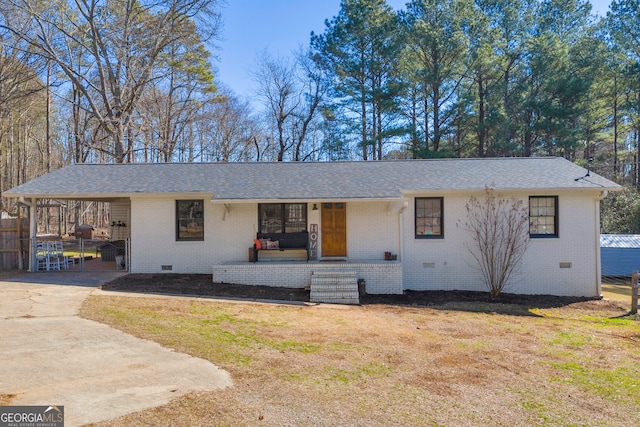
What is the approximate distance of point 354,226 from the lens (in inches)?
491

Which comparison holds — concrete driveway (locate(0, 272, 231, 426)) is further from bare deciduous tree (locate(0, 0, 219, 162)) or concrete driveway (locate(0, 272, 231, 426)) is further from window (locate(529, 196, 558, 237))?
bare deciduous tree (locate(0, 0, 219, 162))

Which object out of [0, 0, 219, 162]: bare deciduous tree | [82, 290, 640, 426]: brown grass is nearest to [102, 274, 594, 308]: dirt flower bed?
[82, 290, 640, 426]: brown grass

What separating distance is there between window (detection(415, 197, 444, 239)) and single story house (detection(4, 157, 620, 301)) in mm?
31

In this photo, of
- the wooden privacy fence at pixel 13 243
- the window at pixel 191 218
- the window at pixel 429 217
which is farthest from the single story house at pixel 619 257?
the wooden privacy fence at pixel 13 243

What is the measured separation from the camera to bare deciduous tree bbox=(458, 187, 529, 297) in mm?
11578

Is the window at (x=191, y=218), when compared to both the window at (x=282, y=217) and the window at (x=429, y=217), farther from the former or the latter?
the window at (x=429, y=217)

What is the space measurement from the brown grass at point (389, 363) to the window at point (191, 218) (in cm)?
364

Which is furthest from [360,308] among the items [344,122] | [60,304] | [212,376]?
[344,122]

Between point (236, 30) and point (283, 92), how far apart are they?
711 cm

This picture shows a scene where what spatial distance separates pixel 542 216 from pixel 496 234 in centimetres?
165

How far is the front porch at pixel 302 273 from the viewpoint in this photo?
11406 millimetres

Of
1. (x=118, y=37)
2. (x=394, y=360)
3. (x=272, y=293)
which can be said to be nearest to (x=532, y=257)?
(x=272, y=293)

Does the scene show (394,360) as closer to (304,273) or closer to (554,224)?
(304,273)

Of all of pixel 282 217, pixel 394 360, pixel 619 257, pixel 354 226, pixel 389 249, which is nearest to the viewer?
pixel 394 360
